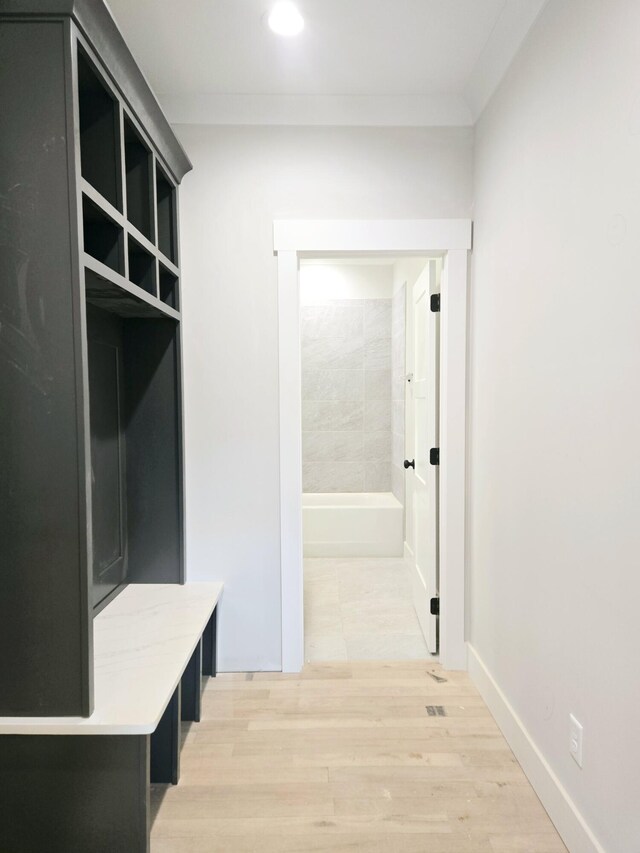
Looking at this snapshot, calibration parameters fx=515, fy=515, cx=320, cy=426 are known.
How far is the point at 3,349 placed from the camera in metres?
1.34

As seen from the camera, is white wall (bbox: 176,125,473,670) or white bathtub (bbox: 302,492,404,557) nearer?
white wall (bbox: 176,125,473,670)

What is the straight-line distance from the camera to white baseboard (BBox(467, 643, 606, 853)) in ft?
4.77

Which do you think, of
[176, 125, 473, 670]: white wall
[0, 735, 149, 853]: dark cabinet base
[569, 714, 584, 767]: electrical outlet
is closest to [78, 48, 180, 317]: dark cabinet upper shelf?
[176, 125, 473, 670]: white wall

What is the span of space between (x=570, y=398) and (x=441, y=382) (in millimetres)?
1028

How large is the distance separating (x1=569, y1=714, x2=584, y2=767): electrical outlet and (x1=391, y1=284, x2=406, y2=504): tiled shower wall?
2897mm

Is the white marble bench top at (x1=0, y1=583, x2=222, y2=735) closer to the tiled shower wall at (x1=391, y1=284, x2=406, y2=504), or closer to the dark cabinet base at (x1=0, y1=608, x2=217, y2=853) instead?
the dark cabinet base at (x1=0, y1=608, x2=217, y2=853)

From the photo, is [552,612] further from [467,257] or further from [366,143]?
[366,143]

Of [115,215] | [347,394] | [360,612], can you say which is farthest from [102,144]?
[347,394]

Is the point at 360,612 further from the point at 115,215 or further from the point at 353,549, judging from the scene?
the point at 115,215

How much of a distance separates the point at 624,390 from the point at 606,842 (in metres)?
1.17

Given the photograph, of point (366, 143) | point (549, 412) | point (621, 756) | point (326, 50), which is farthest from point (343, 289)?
point (621, 756)

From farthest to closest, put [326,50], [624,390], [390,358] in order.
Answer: [390,358]
[326,50]
[624,390]

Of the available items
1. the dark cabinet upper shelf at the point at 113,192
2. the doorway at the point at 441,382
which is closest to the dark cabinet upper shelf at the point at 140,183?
the dark cabinet upper shelf at the point at 113,192

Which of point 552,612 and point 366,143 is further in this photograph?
point 366,143
